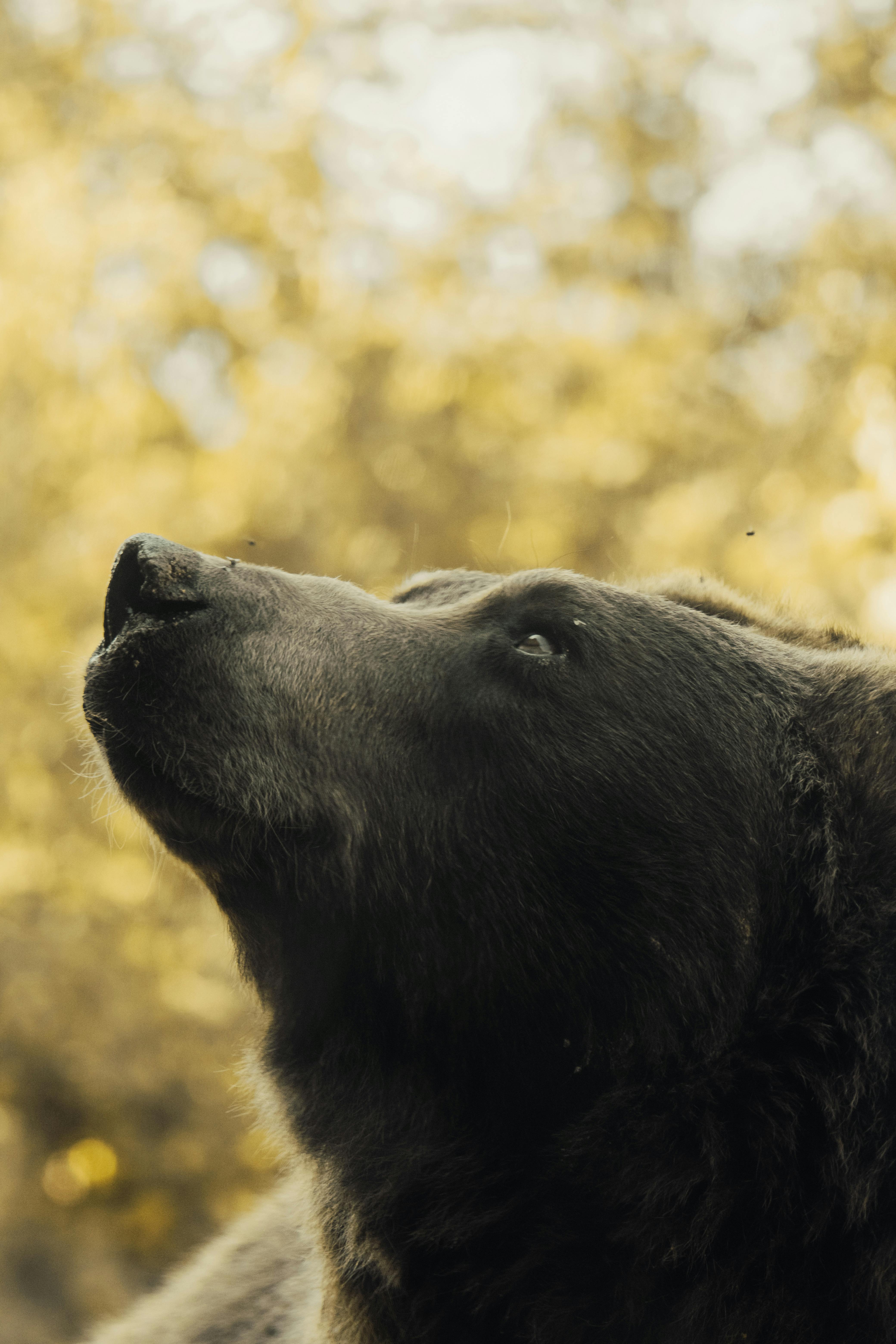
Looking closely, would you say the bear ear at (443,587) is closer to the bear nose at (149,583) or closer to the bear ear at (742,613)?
the bear ear at (742,613)

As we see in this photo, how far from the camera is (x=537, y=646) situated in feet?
7.54

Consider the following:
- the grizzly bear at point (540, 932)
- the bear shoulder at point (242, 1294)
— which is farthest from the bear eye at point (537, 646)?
the bear shoulder at point (242, 1294)

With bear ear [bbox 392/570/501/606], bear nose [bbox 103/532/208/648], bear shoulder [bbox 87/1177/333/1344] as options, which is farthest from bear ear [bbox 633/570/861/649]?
bear shoulder [bbox 87/1177/333/1344]

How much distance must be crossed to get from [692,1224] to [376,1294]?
645 mm

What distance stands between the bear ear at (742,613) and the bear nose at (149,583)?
3.52 feet

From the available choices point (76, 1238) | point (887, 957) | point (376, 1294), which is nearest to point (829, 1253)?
point (887, 957)

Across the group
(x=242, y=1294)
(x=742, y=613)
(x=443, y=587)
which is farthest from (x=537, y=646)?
(x=242, y=1294)

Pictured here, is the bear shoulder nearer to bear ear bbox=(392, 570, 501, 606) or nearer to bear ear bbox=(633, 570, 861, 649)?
bear ear bbox=(392, 570, 501, 606)

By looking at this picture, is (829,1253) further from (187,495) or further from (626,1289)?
(187,495)

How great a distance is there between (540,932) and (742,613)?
1055mm

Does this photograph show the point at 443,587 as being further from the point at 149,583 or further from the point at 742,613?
the point at 149,583

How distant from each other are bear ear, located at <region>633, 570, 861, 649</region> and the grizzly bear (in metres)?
0.43

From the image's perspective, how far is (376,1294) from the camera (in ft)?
7.09

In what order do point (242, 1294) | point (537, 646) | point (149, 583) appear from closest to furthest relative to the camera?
point (149, 583), point (537, 646), point (242, 1294)
